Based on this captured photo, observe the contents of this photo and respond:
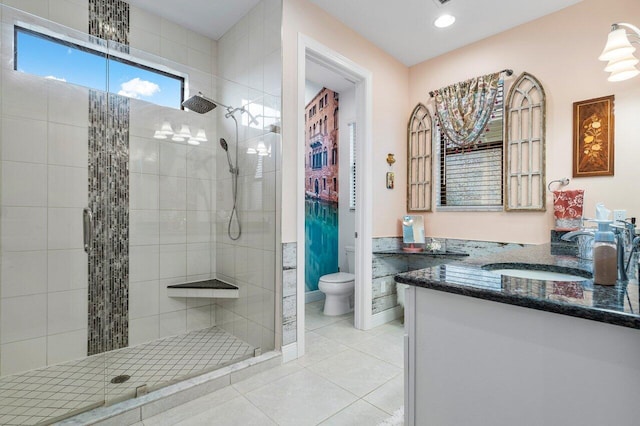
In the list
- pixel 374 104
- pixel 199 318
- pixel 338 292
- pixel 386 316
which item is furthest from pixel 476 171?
pixel 199 318

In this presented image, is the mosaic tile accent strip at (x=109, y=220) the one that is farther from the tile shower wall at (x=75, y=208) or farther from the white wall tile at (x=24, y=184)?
the white wall tile at (x=24, y=184)

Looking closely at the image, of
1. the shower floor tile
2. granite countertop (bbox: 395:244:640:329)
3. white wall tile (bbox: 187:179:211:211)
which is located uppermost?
white wall tile (bbox: 187:179:211:211)

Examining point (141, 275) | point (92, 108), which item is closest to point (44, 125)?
point (92, 108)

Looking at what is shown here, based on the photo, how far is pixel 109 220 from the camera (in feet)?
7.54

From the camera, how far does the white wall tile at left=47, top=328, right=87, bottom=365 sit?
2.16 m

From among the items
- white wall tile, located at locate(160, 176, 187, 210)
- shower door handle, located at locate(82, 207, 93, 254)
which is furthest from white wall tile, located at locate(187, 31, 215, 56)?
shower door handle, located at locate(82, 207, 93, 254)

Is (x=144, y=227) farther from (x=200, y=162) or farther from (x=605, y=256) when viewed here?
(x=605, y=256)

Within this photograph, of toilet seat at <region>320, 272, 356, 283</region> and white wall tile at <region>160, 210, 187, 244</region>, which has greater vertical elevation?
white wall tile at <region>160, 210, 187, 244</region>

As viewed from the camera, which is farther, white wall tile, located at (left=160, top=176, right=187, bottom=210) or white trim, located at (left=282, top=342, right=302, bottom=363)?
white wall tile, located at (left=160, top=176, right=187, bottom=210)

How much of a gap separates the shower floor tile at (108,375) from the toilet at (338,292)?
3.66 feet

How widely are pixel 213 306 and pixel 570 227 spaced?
305 centimetres

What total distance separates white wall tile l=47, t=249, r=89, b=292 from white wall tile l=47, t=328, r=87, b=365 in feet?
1.13

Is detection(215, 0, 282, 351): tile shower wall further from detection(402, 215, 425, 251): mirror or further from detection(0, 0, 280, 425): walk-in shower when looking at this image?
detection(402, 215, 425, 251): mirror

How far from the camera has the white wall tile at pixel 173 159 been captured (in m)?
2.63
